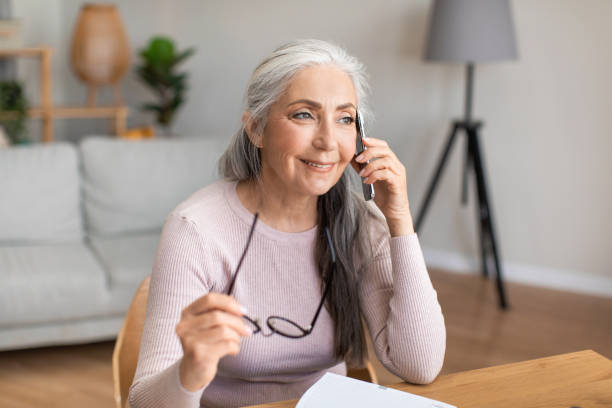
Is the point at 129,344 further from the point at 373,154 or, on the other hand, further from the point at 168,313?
the point at 373,154

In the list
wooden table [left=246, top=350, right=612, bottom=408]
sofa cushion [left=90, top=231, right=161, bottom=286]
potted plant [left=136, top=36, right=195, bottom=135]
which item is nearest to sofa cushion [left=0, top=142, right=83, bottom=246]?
sofa cushion [left=90, top=231, right=161, bottom=286]

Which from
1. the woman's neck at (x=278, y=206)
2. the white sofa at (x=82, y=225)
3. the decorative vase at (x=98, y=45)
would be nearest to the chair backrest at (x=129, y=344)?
the woman's neck at (x=278, y=206)

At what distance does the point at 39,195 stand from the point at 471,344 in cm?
197

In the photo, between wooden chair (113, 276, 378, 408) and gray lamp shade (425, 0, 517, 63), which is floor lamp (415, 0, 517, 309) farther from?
wooden chair (113, 276, 378, 408)

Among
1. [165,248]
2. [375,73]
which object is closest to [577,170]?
[375,73]

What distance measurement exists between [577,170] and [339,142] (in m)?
2.61

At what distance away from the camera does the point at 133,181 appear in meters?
3.21

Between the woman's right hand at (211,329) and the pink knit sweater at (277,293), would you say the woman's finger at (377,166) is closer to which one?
the pink knit sweater at (277,293)

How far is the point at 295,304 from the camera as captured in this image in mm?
1343

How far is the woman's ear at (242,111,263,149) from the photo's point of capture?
1.36 meters

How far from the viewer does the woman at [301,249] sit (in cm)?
126

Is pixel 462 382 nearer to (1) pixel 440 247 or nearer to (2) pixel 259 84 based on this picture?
(2) pixel 259 84

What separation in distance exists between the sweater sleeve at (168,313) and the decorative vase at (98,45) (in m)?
3.83

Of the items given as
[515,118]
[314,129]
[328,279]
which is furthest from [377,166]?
[515,118]
